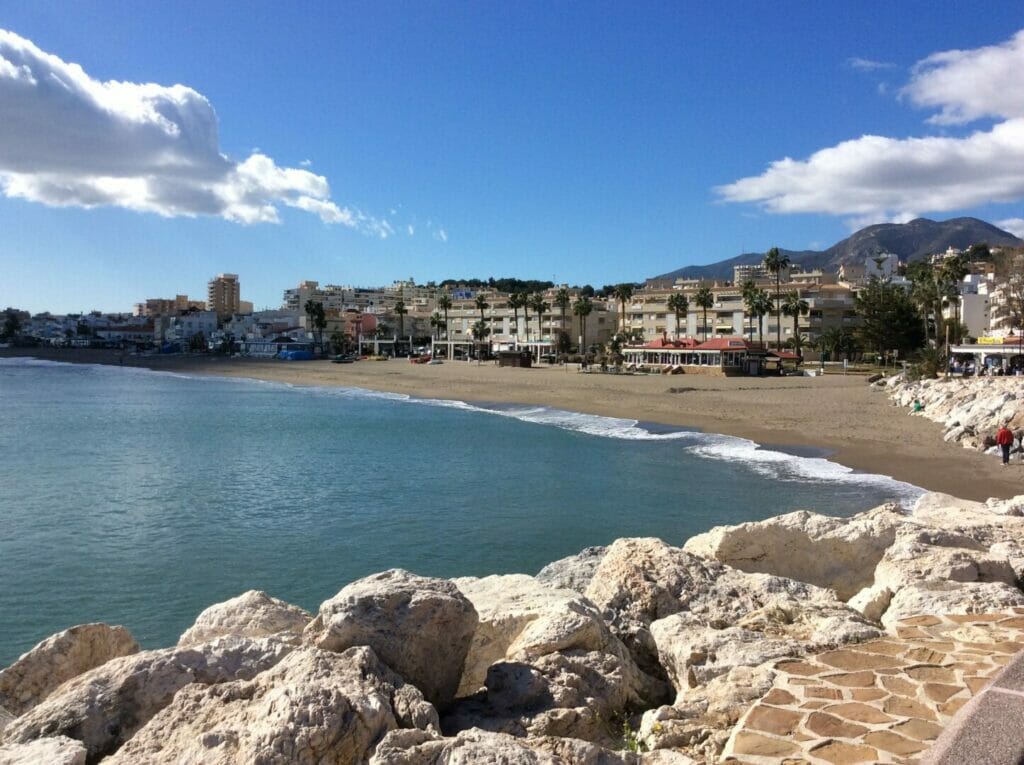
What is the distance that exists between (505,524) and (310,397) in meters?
48.4

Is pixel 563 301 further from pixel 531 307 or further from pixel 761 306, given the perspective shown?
pixel 761 306

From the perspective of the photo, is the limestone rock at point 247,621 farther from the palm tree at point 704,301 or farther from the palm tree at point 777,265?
the palm tree at point 704,301

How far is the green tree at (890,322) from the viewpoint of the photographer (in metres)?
79.7

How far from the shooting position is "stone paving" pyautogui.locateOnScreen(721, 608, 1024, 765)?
15.4 feet

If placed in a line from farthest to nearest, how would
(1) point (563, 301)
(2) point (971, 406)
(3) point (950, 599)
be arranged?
1. (1) point (563, 301)
2. (2) point (971, 406)
3. (3) point (950, 599)

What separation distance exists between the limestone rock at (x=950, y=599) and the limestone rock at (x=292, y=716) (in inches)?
186

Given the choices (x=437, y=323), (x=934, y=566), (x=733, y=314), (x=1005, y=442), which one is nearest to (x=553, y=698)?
(x=934, y=566)

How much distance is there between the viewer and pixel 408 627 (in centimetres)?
589

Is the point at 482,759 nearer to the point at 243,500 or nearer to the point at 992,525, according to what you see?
the point at 992,525

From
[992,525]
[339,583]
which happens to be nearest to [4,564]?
[339,583]

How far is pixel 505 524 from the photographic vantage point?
63.7ft

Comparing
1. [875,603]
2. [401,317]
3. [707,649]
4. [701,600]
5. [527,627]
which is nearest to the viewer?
[707,649]

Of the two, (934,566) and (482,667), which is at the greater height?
(934,566)

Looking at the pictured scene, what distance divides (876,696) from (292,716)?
12.3 ft
